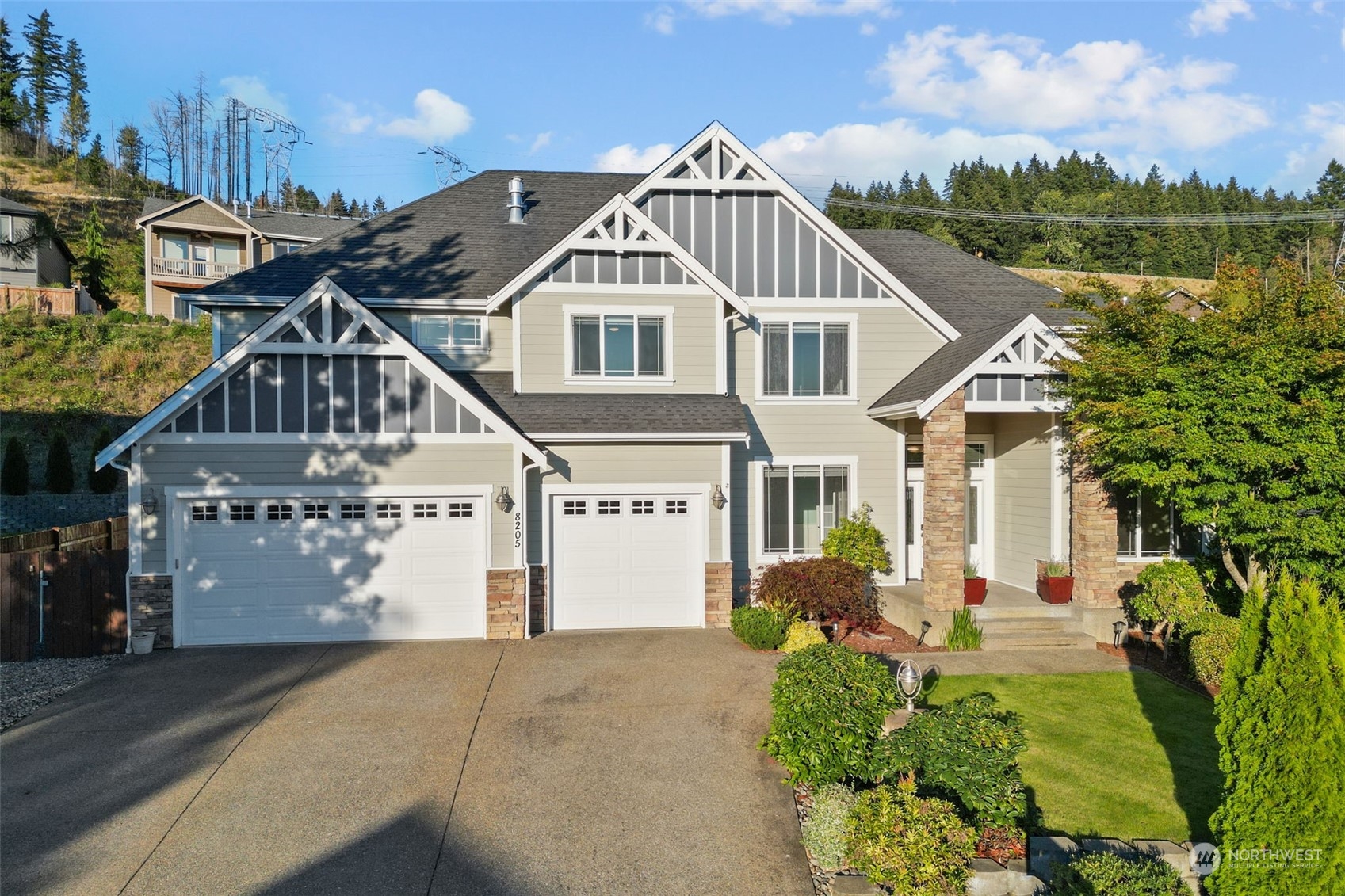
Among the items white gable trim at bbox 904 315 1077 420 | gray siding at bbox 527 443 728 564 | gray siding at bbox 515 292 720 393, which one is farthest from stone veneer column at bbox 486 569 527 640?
white gable trim at bbox 904 315 1077 420

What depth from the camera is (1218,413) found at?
429 inches

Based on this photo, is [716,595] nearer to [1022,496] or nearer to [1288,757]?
[1022,496]

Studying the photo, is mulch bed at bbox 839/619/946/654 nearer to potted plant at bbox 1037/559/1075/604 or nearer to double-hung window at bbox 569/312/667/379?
potted plant at bbox 1037/559/1075/604

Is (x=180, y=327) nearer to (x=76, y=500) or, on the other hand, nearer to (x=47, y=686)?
(x=76, y=500)

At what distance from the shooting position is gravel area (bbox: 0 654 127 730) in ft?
32.2

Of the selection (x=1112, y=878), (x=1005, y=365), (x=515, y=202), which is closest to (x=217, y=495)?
(x=515, y=202)

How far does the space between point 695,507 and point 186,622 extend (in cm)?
858

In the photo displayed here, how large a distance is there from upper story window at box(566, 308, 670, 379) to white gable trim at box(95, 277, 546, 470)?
240 centimetres

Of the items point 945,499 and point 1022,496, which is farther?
point 1022,496

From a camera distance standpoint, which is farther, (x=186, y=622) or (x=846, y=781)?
(x=186, y=622)

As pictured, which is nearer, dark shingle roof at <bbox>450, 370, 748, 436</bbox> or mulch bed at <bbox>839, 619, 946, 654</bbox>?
mulch bed at <bbox>839, 619, 946, 654</bbox>

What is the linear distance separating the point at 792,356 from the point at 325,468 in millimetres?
9101

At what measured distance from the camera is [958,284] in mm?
18406

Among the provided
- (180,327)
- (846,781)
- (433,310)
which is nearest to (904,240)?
(433,310)
